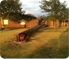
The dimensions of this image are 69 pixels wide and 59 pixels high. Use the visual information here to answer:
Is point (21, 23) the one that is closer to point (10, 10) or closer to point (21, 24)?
point (21, 24)

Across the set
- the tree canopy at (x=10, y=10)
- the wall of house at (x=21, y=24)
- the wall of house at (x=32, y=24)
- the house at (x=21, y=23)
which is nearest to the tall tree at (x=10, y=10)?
the tree canopy at (x=10, y=10)

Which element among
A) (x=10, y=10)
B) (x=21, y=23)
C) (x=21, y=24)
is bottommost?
(x=21, y=24)

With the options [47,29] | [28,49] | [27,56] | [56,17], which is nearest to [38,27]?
[47,29]

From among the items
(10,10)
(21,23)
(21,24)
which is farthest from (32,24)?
(10,10)

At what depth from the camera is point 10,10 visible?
50.7 feet

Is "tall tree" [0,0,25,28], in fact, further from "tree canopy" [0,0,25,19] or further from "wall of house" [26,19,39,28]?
"wall of house" [26,19,39,28]

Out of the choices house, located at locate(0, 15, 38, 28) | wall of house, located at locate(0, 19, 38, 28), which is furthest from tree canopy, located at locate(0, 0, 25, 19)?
wall of house, located at locate(0, 19, 38, 28)

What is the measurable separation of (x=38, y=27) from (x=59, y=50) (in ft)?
22.4

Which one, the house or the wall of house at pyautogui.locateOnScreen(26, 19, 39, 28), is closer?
the house

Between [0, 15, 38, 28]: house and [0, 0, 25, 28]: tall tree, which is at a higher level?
[0, 0, 25, 28]: tall tree

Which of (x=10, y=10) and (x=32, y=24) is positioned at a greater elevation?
(x=10, y=10)

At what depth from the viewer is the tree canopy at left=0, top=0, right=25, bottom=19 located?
1501 centimetres

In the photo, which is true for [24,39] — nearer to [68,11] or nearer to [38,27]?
[38,27]

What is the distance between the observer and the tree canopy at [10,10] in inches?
591
